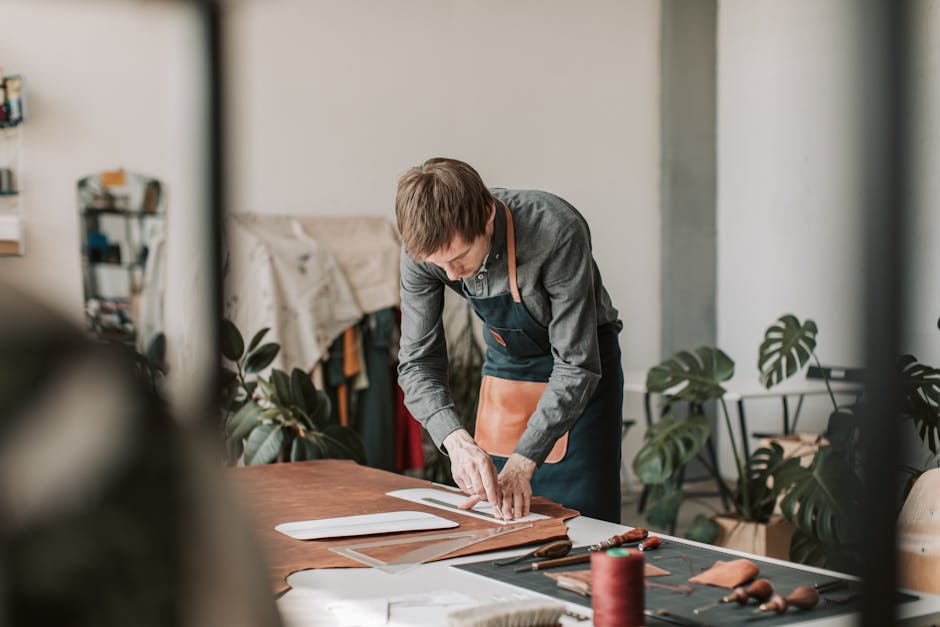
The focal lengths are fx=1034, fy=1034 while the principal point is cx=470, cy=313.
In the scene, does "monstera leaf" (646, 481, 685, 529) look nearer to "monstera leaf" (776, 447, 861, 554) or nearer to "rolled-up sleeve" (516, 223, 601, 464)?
"monstera leaf" (776, 447, 861, 554)

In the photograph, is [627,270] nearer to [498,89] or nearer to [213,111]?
[498,89]

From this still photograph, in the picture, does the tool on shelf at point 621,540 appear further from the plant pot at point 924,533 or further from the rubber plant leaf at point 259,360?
the rubber plant leaf at point 259,360

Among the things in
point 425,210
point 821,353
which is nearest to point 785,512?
point 425,210

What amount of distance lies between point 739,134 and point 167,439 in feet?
21.1

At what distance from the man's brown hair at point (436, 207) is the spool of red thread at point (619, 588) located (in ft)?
2.95

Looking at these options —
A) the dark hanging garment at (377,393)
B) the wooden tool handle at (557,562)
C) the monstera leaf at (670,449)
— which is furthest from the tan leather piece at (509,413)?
the dark hanging garment at (377,393)

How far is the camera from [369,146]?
Result: 5617 mm

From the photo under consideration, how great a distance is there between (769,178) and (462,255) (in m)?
4.47

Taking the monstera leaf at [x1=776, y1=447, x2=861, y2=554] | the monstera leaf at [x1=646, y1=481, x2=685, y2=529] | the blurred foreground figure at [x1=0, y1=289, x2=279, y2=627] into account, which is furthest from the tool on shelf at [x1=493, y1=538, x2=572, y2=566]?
the monstera leaf at [x1=646, y1=481, x2=685, y2=529]

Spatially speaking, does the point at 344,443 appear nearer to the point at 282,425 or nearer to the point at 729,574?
the point at 282,425

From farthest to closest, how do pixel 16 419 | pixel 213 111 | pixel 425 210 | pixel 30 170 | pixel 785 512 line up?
pixel 30 170
pixel 785 512
pixel 425 210
pixel 213 111
pixel 16 419

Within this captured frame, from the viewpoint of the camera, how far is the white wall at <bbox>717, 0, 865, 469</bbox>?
5812 millimetres

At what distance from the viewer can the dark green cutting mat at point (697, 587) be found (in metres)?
1.41

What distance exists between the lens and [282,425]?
3.30 metres
